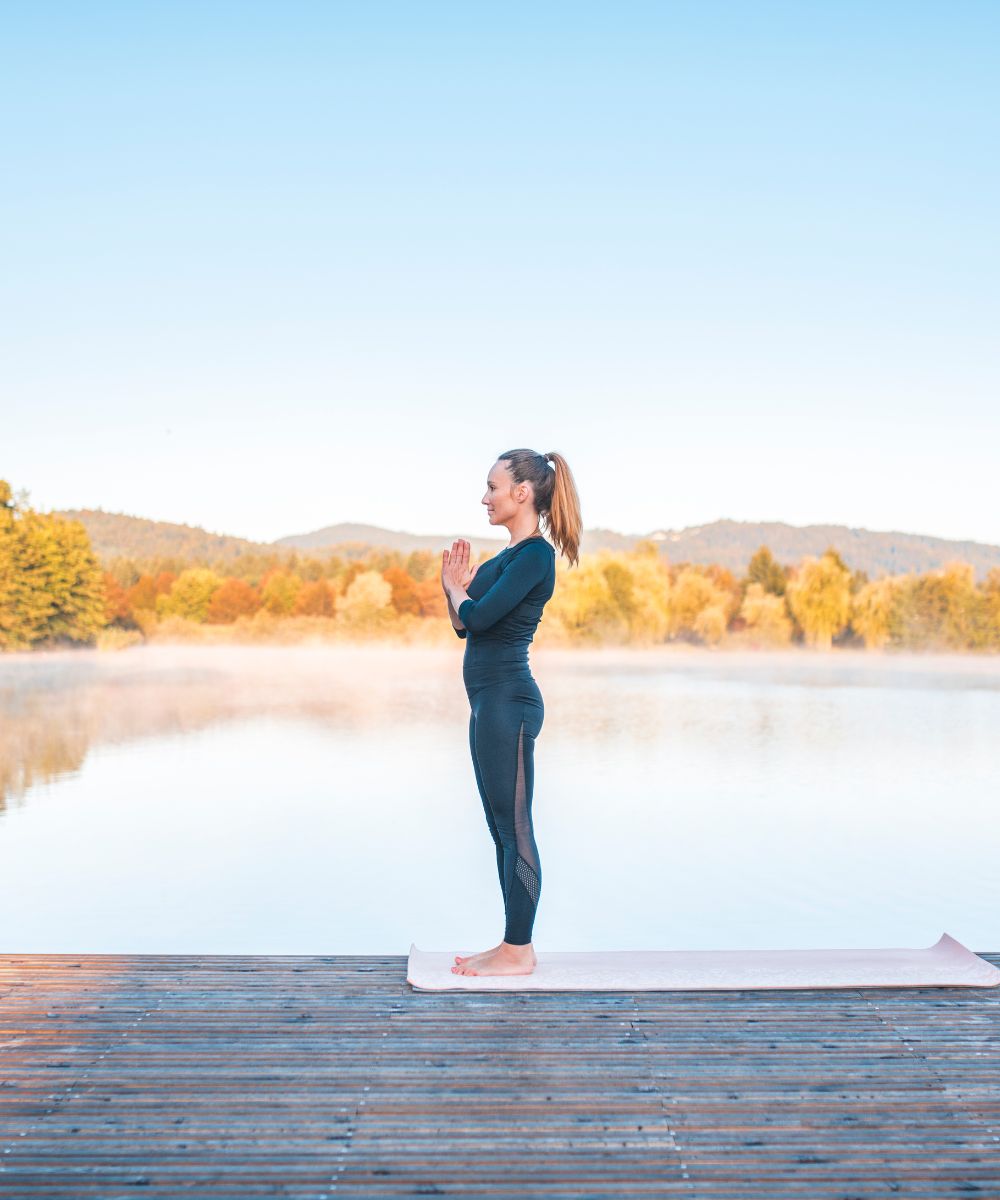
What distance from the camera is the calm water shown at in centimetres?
559

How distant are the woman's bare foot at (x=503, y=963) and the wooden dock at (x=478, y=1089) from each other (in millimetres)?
107

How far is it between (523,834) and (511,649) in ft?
1.54

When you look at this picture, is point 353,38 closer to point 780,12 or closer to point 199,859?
point 780,12

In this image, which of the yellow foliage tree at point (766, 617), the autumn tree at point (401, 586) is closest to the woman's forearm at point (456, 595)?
the autumn tree at point (401, 586)

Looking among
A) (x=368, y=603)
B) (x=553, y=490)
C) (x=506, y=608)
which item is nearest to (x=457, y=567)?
(x=506, y=608)

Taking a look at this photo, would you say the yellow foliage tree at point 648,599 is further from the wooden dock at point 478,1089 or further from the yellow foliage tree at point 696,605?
the wooden dock at point 478,1089

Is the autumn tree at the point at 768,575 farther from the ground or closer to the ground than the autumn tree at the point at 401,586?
farther from the ground

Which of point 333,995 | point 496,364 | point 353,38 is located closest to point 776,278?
point 496,364

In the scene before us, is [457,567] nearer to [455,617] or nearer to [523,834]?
[455,617]

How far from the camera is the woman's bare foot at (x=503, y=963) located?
287 cm

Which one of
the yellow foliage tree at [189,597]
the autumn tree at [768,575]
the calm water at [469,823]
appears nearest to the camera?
the calm water at [469,823]

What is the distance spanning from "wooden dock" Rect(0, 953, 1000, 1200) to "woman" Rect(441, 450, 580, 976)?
27cm

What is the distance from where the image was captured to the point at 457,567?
288 centimetres

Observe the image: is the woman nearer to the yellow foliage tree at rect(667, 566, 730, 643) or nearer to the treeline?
the treeline
